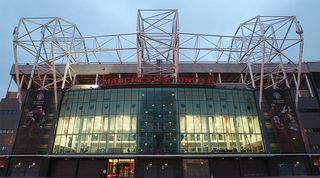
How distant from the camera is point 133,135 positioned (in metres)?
50.0

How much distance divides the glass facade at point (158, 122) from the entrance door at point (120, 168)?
2495 millimetres

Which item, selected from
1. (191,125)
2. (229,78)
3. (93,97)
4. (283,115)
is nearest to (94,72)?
(93,97)

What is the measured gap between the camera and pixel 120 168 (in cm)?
4991

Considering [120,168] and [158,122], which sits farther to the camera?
[158,122]

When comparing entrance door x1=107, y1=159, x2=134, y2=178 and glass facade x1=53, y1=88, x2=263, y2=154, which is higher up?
glass facade x1=53, y1=88, x2=263, y2=154

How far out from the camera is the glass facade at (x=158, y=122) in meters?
49.5

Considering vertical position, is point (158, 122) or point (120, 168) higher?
point (158, 122)

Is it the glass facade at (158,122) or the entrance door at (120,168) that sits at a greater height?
the glass facade at (158,122)

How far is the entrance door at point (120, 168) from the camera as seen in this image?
49.4m

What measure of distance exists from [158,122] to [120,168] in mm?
10850

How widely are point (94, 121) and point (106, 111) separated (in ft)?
9.61

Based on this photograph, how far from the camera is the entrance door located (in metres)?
49.4

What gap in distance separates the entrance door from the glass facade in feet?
8.19

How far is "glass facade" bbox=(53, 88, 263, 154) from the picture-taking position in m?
49.5
